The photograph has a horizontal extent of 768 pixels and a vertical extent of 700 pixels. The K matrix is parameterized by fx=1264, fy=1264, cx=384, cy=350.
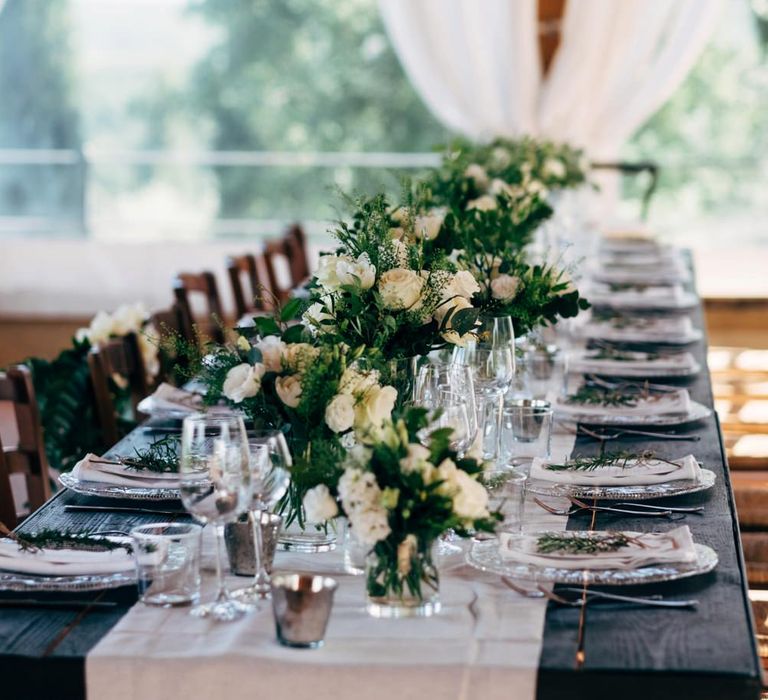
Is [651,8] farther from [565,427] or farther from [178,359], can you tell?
[565,427]

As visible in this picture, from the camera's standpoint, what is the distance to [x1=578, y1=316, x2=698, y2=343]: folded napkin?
3156 mm

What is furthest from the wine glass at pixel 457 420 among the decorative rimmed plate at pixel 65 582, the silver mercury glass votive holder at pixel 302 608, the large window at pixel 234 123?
the large window at pixel 234 123

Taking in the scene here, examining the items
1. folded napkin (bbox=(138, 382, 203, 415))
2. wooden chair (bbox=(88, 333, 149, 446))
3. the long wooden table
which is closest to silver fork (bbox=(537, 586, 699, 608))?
the long wooden table

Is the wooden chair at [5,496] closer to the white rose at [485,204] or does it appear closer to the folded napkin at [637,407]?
the folded napkin at [637,407]

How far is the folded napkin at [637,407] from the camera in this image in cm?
240

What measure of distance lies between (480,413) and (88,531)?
1.95 ft

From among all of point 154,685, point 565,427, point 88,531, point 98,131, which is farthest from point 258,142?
point 154,685

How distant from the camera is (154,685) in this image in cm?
133

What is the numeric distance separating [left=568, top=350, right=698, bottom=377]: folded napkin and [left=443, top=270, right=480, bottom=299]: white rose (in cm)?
91

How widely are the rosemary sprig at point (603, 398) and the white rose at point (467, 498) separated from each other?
1130mm

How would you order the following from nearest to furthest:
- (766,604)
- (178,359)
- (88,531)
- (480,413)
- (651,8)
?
1. (88,531)
2. (480,413)
3. (766,604)
4. (178,359)
5. (651,8)

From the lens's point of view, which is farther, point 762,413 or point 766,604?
Answer: point 762,413

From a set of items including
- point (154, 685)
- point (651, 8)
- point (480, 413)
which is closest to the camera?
point (154, 685)

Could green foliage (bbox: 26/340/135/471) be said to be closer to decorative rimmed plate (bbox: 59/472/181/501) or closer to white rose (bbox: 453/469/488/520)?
decorative rimmed plate (bbox: 59/472/181/501)
